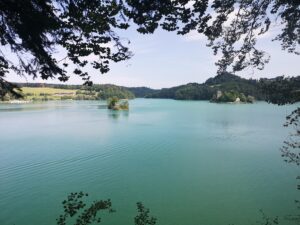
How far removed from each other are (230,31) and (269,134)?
30.0 meters

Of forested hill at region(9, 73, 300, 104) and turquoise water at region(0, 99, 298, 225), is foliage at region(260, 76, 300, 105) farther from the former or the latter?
turquoise water at region(0, 99, 298, 225)

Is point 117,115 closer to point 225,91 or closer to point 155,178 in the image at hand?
Result: point 155,178

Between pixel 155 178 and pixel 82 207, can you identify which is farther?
pixel 155 178

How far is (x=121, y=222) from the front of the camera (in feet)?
36.1

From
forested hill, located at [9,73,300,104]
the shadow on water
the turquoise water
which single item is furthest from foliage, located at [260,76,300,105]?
the shadow on water

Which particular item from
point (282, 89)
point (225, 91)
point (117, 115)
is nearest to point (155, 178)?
point (282, 89)

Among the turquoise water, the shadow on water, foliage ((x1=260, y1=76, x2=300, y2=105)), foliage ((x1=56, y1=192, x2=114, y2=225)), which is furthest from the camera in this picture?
the shadow on water

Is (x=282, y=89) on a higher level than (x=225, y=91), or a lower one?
higher

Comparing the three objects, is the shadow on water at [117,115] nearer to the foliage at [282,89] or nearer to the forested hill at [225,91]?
the forested hill at [225,91]

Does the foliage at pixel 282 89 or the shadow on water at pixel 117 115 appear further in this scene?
the shadow on water at pixel 117 115

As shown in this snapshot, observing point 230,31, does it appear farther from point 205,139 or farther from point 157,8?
point 205,139

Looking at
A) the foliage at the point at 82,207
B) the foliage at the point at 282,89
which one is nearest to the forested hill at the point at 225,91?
the foliage at the point at 282,89

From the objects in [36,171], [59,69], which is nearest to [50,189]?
[36,171]

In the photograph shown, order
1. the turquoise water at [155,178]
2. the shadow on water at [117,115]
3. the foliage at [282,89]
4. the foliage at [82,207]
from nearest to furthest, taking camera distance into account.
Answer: the foliage at [82,207] < the foliage at [282,89] < the turquoise water at [155,178] < the shadow on water at [117,115]
